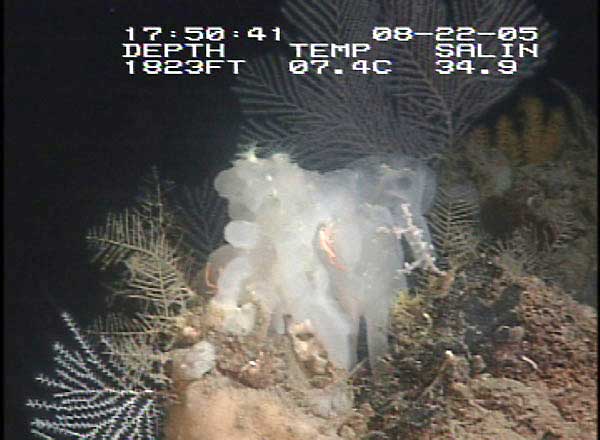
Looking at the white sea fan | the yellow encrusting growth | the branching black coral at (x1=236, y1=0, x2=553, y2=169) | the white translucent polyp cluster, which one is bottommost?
the white sea fan

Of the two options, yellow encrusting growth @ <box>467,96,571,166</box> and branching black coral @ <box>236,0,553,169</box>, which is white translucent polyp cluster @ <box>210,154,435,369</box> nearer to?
branching black coral @ <box>236,0,553,169</box>

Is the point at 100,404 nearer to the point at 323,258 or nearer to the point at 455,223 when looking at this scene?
the point at 323,258

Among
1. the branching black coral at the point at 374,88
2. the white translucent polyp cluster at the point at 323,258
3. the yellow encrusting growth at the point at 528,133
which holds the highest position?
the branching black coral at the point at 374,88

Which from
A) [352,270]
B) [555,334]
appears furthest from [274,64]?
[555,334]

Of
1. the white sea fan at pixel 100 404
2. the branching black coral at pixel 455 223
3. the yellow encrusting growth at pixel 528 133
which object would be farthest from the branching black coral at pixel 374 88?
the white sea fan at pixel 100 404

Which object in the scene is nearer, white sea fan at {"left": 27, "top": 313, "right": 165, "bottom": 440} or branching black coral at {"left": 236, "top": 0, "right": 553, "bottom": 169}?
white sea fan at {"left": 27, "top": 313, "right": 165, "bottom": 440}

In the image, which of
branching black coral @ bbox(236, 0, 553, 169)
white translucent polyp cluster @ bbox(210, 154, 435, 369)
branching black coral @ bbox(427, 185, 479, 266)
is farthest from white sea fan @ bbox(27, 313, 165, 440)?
branching black coral @ bbox(427, 185, 479, 266)

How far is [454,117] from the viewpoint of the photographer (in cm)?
252

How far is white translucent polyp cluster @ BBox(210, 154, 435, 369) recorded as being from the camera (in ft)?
7.29

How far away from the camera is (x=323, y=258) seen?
7.34 feet

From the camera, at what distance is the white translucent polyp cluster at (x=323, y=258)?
2.22 metres

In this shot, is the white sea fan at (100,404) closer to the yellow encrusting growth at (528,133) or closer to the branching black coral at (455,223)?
the branching black coral at (455,223)

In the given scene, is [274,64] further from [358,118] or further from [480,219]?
[480,219]

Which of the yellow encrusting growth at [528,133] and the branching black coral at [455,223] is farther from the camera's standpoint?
the yellow encrusting growth at [528,133]
